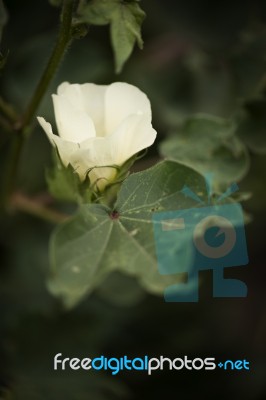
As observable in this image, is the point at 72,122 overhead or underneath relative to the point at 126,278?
overhead

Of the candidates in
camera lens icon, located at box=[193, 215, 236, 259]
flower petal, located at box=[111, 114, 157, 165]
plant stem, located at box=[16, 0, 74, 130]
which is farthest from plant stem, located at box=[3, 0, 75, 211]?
camera lens icon, located at box=[193, 215, 236, 259]

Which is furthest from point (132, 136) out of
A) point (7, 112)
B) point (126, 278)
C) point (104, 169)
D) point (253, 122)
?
point (126, 278)

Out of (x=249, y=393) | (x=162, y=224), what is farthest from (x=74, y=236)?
(x=249, y=393)

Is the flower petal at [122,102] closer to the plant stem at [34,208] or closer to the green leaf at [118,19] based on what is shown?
the green leaf at [118,19]

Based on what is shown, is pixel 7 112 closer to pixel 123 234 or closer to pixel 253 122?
pixel 123 234

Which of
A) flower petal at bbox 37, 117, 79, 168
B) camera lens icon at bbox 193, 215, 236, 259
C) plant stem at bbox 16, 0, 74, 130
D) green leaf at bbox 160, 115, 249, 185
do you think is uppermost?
plant stem at bbox 16, 0, 74, 130

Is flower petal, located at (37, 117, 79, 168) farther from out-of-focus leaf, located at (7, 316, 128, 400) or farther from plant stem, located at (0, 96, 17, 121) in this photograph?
out-of-focus leaf, located at (7, 316, 128, 400)

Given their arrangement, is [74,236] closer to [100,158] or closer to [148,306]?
[100,158]
